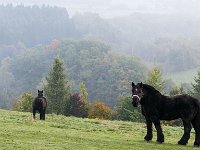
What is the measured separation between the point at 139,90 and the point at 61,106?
6380 cm

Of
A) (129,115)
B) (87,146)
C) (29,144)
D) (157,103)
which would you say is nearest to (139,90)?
(157,103)

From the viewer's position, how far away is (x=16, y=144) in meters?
15.0

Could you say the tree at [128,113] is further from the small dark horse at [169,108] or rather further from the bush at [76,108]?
the small dark horse at [169,108]

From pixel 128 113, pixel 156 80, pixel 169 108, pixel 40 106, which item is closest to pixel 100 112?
pixel 128 113

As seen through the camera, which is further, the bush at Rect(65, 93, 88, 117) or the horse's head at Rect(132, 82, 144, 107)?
the bush at Rect(65, 93, 88, 117)

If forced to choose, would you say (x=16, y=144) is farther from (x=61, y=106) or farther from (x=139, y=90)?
(x=61, y=106)

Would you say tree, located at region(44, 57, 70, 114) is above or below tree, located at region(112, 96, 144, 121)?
above

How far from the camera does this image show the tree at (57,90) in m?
80.6

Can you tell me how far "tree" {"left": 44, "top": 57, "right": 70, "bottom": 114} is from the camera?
80581mm

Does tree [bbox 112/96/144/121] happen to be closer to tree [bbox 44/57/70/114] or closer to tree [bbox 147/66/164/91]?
tree [bbox 147/66/164/91]

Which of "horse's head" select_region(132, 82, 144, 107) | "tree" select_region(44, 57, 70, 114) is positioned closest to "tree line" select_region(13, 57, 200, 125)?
"tree" select_region(44, 57, 70, 114)

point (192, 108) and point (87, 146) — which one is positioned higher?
point (192, 108)

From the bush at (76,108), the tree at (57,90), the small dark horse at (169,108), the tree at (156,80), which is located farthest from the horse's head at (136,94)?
the tree at (156,80)

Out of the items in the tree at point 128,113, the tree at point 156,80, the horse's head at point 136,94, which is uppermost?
the tree at point 156,80
